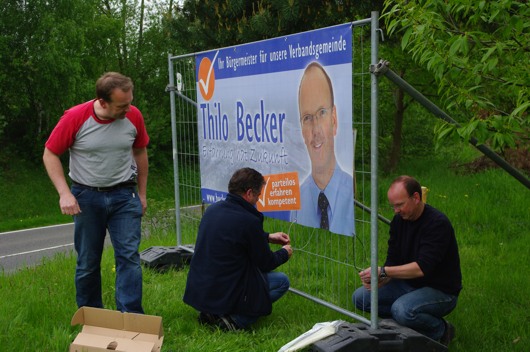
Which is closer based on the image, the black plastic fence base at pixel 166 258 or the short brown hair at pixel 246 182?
the short brown hair at pixel 246 182

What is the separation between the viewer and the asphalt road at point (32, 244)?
1193 cm

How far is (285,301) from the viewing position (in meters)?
5.93

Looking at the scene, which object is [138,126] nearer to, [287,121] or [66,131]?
[66,131]

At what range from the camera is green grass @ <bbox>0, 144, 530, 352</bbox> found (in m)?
4.85

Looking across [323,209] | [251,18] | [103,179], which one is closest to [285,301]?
[323,209]

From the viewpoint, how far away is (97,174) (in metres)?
5.09

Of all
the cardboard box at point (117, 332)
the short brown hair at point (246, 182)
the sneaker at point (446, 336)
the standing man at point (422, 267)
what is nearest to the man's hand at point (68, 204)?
the cardboard box at point (117, 332)

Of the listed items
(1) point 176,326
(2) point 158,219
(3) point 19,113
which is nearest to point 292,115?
(1) point 176,326

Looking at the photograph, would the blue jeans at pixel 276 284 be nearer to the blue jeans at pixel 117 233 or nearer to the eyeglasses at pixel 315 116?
the blue jeans at pixel 117 233

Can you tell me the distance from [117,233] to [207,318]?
2.97 ft

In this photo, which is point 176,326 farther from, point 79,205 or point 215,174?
point 215,174

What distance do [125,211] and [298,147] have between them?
135 cm

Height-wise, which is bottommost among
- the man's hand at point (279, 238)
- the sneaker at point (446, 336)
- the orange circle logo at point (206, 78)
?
the sneaker at point (446, 336)

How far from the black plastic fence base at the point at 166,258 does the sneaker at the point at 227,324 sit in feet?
6.73
